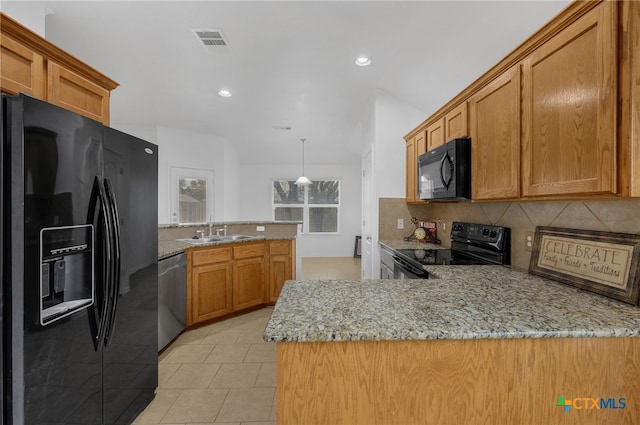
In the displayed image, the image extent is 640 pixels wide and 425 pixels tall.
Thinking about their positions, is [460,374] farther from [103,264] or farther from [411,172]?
[411,172]

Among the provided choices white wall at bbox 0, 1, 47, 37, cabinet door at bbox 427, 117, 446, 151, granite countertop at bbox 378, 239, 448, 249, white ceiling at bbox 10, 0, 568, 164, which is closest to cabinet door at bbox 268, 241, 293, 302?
granite countertop at bbox 378, 239, 448, 249

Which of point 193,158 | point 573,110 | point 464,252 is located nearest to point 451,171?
point 464,252

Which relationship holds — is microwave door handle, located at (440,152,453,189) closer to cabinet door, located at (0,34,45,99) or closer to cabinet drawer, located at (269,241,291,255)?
cabinet drawer, located at (269,241,291,255)

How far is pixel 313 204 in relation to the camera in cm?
776

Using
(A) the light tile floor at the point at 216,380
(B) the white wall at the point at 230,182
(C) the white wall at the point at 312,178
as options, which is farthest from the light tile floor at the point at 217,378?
(C) the white wall at the point at 312,178

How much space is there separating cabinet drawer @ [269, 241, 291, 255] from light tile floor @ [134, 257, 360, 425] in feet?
2.87

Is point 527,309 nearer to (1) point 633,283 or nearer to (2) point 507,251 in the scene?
(1) point 633,283

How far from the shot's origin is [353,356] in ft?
3.16

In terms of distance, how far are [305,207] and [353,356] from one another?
6837 millimetres

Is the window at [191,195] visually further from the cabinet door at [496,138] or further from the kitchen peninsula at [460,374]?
the kitchen peninsula at [460,374]

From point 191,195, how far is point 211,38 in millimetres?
3493

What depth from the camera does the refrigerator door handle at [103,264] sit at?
4.77 feet

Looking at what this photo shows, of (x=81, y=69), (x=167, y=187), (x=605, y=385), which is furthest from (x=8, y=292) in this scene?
(x=167, y=187)

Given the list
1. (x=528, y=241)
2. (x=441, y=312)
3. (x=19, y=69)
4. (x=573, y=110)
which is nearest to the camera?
(x=441, y=312)
